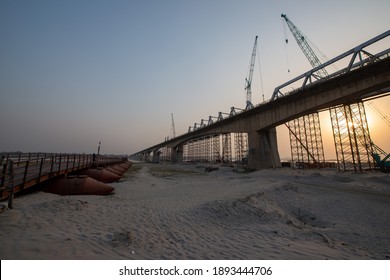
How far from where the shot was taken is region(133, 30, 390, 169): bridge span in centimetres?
2116

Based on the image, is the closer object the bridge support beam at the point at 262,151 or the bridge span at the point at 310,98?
the bridge span at the point at 310,98

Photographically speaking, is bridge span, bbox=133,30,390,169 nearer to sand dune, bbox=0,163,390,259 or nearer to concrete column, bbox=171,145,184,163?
sand dune, bbox=0,163,390,259

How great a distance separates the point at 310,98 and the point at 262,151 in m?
12.6

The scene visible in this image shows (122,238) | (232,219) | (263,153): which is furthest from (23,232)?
(263,153)

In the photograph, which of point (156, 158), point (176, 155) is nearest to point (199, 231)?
point (176, 155)

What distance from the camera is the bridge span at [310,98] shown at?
833 inches

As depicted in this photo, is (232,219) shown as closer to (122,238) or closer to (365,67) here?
(122,238)

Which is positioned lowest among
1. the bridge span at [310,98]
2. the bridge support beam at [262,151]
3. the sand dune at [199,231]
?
the sand dune at [199,231]

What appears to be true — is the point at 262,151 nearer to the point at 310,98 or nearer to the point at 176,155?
the point at 310,98

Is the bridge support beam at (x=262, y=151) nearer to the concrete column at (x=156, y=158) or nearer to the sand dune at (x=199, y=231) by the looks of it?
the sand dune at (x=199, y=231)

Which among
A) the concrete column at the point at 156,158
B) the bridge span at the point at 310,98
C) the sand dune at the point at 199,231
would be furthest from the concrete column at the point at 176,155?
the sand dune at the point at 199,231
